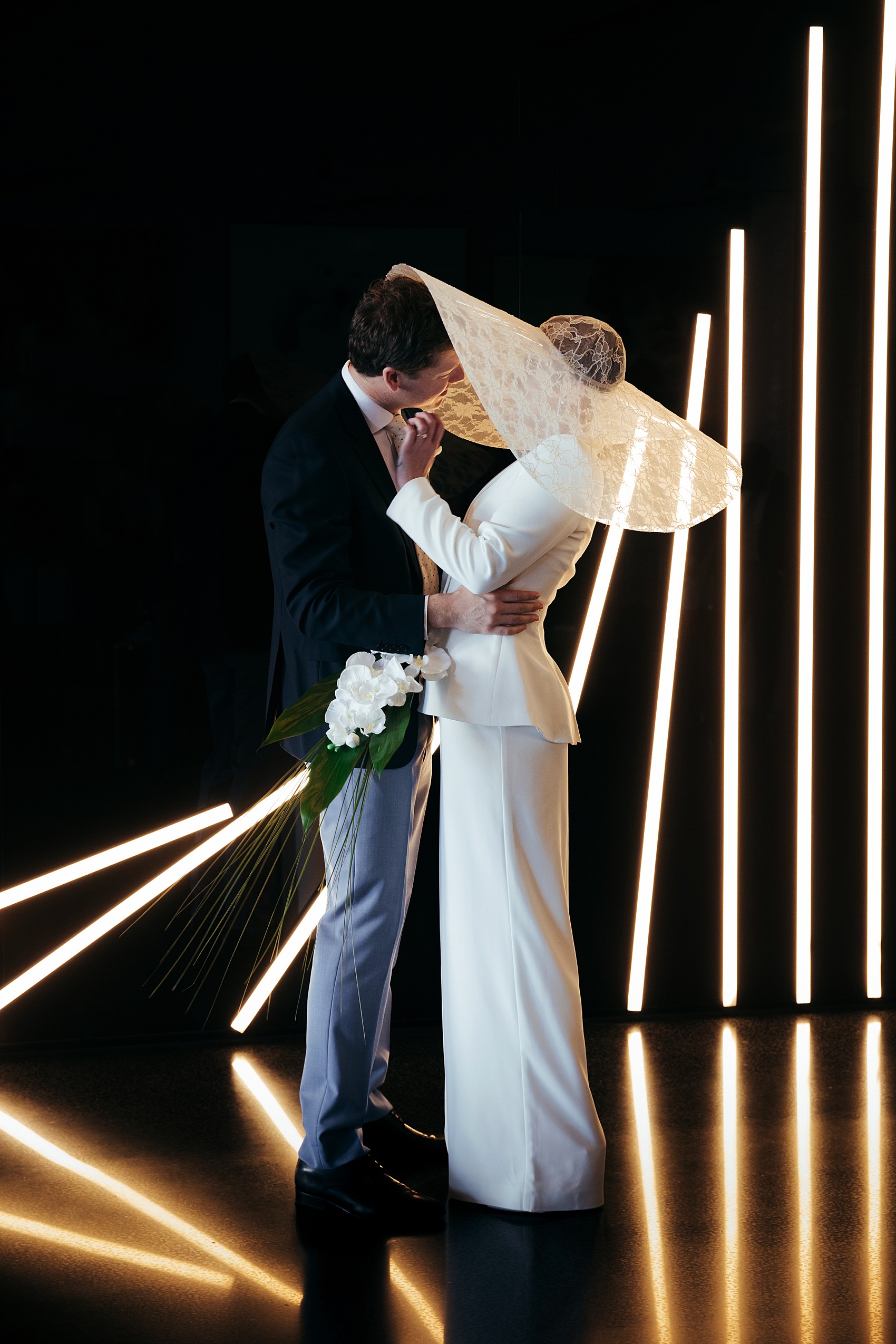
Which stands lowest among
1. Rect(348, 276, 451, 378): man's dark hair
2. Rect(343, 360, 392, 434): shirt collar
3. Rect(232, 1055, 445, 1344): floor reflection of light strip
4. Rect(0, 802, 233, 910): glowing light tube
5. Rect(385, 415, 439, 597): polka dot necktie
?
Rect(232, 1055, 445, 1344): floor reflection of light strip

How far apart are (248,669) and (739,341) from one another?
1.57m

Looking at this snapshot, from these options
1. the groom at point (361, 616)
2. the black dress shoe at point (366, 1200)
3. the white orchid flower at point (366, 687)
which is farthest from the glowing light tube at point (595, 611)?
the black dress shoe at point (366, 1200)

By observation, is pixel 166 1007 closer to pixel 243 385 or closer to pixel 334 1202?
pixel 334 1202

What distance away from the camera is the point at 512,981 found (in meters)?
2.18

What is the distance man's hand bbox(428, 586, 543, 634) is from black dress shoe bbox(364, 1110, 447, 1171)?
1.08m

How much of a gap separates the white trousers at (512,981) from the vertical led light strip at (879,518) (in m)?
1.50

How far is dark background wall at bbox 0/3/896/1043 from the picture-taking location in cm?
296

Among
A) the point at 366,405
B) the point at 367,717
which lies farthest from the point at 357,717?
the point at 366,405

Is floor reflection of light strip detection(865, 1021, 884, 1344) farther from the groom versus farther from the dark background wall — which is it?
the groom

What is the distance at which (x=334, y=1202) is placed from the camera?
7.35 ft

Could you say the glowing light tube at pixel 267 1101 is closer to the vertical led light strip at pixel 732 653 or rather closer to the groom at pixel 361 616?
the groom at pixel 361 616

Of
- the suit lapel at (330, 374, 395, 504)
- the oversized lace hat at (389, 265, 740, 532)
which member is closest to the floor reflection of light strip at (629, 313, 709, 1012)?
the oversized lace hat at (389, 265, 740, 532)

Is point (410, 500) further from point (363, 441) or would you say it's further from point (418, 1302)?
point (418, 1302)

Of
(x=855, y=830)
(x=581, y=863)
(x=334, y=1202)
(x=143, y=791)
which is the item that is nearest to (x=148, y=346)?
(x=143, y=791)
